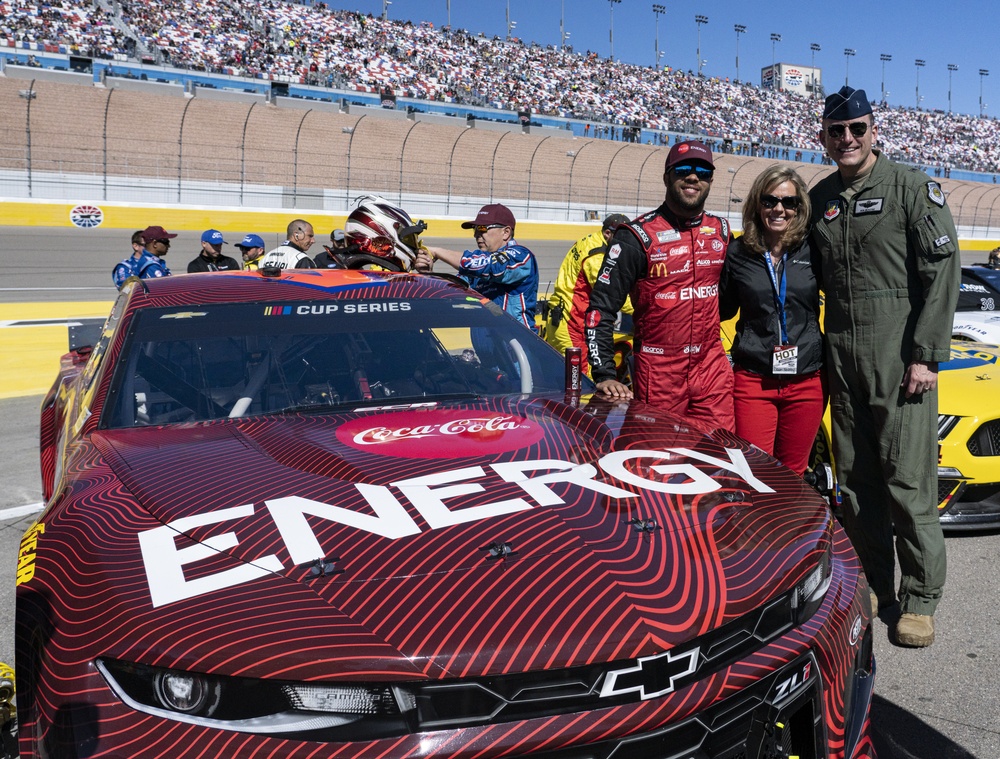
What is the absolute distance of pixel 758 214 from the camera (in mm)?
3643

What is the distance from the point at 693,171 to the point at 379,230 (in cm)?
189

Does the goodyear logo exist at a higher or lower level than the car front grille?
higher

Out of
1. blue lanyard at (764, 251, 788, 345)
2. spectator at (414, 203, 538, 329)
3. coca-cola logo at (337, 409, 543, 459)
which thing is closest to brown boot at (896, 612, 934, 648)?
blue lanyard at (764, 251, 788, 345)

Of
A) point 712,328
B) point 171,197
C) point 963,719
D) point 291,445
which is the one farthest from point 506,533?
point 171,197

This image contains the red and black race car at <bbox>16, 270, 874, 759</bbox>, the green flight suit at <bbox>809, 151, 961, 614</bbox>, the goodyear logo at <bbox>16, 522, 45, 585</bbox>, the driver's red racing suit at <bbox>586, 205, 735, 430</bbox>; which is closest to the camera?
the red and black race car at <bbox>16, 270, 874, 759</bbox>

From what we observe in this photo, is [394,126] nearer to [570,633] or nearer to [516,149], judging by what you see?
[516,149]

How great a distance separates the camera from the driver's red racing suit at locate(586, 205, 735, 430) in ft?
12.3

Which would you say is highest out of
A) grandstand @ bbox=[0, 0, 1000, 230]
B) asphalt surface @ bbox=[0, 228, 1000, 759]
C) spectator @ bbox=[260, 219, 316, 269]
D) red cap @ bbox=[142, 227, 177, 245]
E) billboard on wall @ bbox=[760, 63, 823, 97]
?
billboard on wall @ bbox=[760, 63, 823, 97]

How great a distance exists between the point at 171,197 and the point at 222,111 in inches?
252

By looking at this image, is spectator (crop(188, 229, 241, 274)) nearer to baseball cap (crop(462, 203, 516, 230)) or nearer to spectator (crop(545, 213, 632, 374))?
spectator (crop(545, 213, 632, 374))

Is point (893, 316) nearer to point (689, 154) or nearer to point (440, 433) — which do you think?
point (689, 154)

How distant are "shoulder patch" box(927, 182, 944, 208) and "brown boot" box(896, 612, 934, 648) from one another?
158 cm

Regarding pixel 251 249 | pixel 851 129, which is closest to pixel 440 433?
pixel 851 129

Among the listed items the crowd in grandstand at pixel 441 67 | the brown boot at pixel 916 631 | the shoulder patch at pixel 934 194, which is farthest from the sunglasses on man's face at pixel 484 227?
the crowd in grandstand at pixel 441 67
